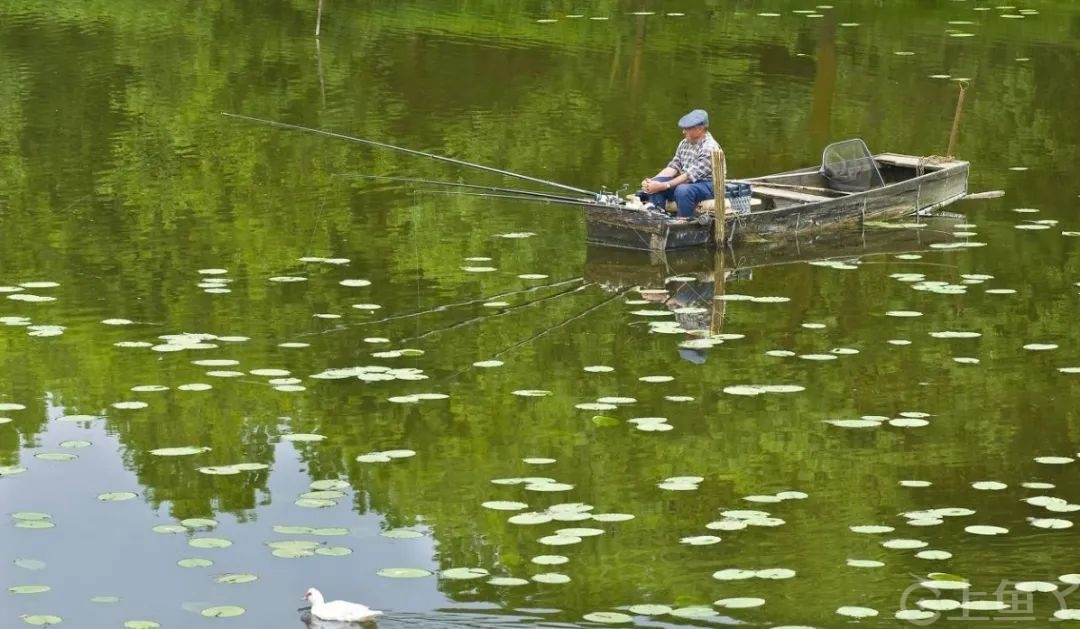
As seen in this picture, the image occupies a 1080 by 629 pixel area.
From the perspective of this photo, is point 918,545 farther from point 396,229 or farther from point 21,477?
point 396,229

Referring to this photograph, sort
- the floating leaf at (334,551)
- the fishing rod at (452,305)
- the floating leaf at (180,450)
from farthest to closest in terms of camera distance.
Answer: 1. the fishing rod at (452,305)
2. the floating leaf at (180,450)
3. the floating leaf at (334,551)

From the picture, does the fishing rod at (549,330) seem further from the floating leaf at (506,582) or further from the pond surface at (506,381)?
the floating leaf at (506,582)

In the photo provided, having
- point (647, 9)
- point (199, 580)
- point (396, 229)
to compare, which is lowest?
point (199, 580)

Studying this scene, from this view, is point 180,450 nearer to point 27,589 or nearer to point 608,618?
point 27,589

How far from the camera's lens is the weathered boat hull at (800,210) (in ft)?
44.9

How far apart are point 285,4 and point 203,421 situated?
22.2 meters

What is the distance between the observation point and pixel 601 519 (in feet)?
26.1

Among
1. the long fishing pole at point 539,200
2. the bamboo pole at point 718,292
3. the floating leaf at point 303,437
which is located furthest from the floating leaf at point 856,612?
the long fishing pole at point 539,200

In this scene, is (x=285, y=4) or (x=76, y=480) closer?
(x=76, y=480)

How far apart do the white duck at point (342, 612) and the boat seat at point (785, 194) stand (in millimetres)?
8610

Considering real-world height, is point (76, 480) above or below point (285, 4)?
below

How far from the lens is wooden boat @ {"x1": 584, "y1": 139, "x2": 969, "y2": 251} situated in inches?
539

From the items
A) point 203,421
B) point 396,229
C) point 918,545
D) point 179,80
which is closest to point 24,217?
point 396,229

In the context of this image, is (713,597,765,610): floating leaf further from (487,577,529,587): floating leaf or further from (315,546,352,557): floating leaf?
(315,546,352,557): floating leaf
